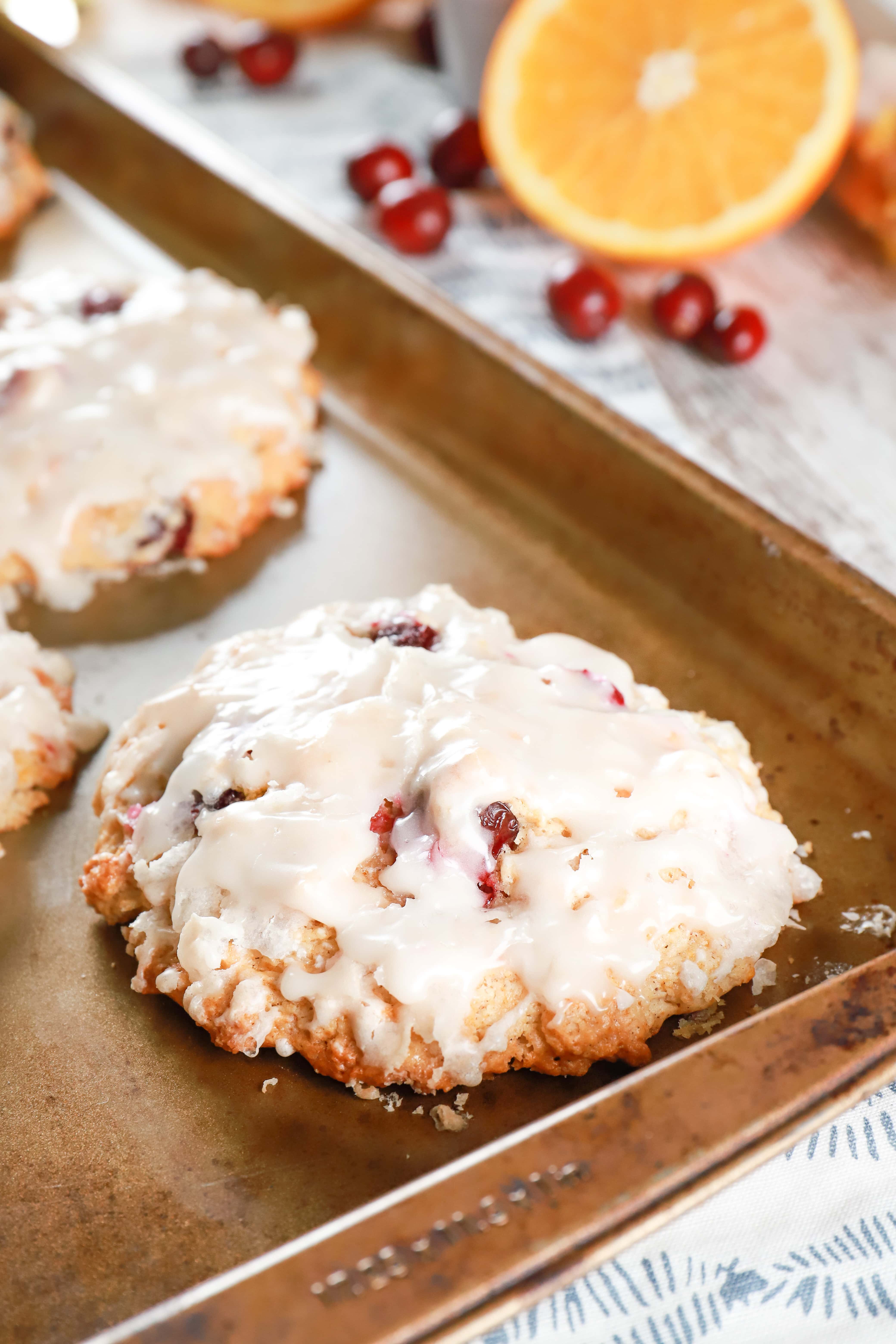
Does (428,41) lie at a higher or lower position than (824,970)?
lower

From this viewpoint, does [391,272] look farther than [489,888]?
Yes

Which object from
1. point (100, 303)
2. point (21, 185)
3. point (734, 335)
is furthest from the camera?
point (21, 185)

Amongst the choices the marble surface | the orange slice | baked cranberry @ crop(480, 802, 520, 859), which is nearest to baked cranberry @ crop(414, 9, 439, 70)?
the marble surface

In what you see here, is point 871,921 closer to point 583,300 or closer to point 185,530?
point 185,530

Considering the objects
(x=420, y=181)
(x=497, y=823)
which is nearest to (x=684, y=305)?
(x=420, y=181)

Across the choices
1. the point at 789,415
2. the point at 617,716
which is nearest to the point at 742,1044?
the point at 617,716

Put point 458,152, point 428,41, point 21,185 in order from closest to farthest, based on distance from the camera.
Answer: point 21,185 → point 458,152 → point 428,41

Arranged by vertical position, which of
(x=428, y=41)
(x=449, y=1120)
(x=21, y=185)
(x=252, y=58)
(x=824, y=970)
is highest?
(x=824, y=970)
